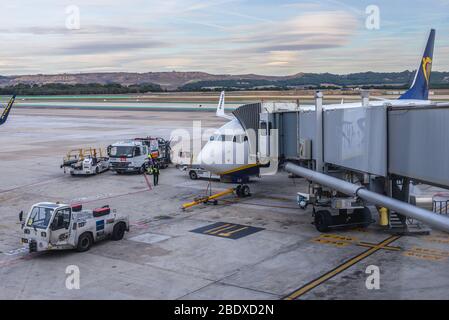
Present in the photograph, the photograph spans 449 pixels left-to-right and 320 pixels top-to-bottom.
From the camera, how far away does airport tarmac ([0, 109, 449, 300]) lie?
16.2 meters

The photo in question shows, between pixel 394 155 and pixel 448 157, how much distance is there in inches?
119

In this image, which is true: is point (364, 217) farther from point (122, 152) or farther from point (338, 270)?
point (122, 152)

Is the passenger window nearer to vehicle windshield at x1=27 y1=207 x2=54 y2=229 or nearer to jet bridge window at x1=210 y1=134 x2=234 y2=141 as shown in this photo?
jet bridge window at x1=210 y1=134 x2=234 y2=141

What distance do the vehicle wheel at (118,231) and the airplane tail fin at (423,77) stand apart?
20.7 meters

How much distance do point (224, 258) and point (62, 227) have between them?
6.26m

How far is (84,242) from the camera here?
20.9m

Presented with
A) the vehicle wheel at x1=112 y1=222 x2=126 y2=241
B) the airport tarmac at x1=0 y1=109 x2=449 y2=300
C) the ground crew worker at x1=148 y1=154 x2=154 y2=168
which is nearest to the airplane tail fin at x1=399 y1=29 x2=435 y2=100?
the airport tarmac at x1=0 y1=109 x2=449 y2=300

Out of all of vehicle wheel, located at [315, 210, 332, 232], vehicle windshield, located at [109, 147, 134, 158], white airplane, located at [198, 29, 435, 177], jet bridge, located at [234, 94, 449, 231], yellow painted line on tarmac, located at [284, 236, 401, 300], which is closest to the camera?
jet bridge, located at [234, 94, 449, 231]

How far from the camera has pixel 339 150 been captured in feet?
67.1

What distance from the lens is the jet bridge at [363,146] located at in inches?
522

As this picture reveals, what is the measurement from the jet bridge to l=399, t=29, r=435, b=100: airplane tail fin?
10.2m

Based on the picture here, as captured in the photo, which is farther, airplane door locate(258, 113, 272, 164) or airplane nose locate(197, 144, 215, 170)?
airplane nose locate(197, 144, 215, 170)

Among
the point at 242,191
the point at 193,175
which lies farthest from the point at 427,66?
the point at 193,175
